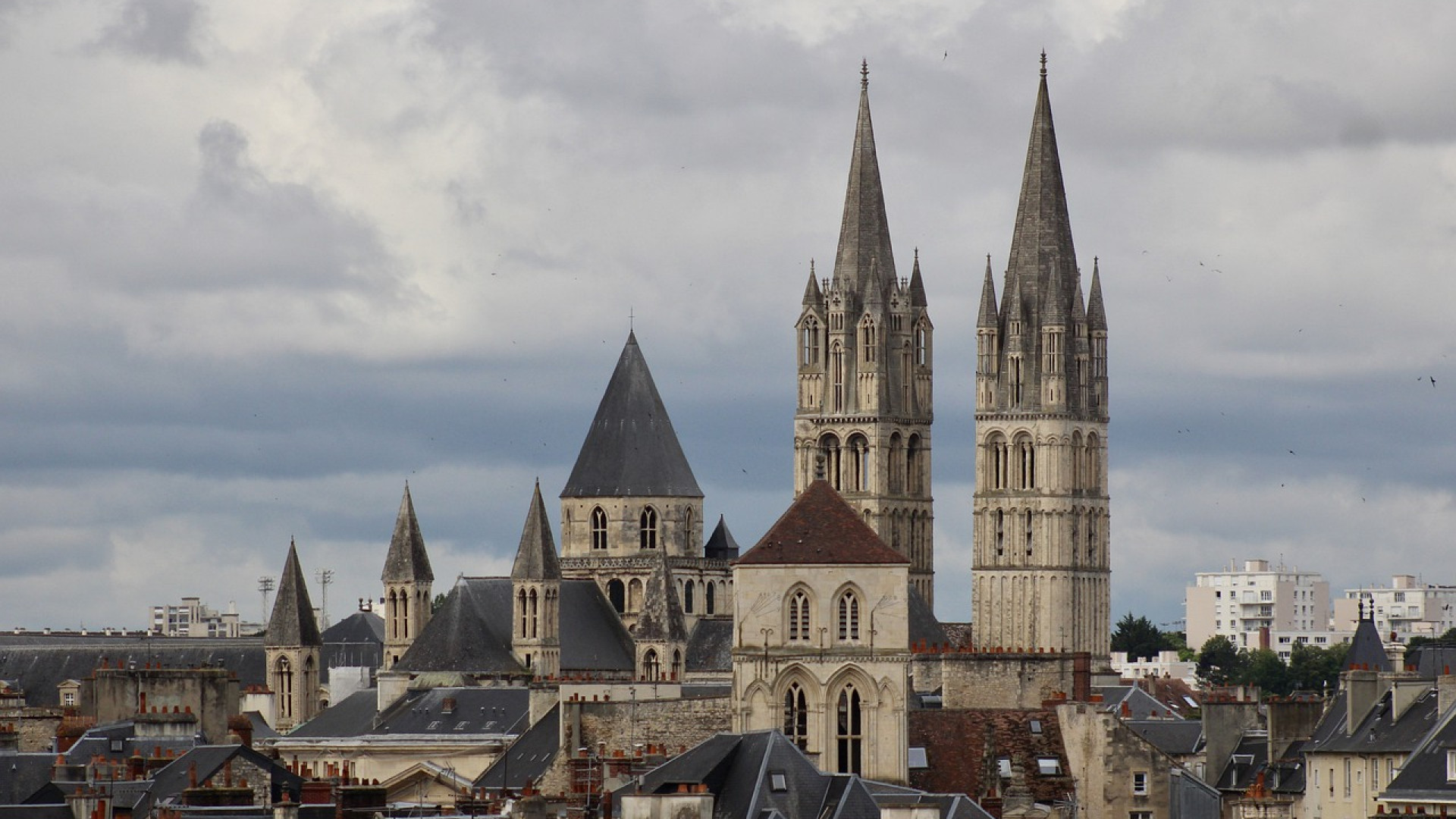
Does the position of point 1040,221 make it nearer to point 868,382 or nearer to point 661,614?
point 868,382

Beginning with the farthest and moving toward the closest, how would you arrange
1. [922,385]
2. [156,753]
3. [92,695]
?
[922,385] < [92,695] < [156,753]

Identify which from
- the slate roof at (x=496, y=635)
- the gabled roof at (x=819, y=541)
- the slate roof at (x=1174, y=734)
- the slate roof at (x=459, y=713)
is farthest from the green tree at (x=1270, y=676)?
the gabled roof at (x=819, y=541)

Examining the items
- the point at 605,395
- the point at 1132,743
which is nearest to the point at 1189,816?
the point at 1132,743

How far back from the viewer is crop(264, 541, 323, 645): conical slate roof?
135875 mm

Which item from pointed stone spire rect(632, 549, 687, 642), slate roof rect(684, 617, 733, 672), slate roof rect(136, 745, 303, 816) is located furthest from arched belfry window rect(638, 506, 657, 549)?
slate roof rect(136, 745, 303, 816)

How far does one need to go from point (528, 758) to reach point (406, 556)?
4198 centimetres

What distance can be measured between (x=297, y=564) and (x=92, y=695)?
5071 centimetres

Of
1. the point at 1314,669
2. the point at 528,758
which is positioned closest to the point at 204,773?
the point at 528,758

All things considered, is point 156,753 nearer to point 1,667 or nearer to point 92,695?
point 92,695

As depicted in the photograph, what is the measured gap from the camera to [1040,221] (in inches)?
5743

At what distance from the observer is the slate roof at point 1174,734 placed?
93125mm

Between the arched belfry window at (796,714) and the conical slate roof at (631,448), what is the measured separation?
55.3 m

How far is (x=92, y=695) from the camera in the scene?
86062mm

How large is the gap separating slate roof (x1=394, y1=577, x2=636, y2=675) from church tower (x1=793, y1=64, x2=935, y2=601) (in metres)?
15.3
